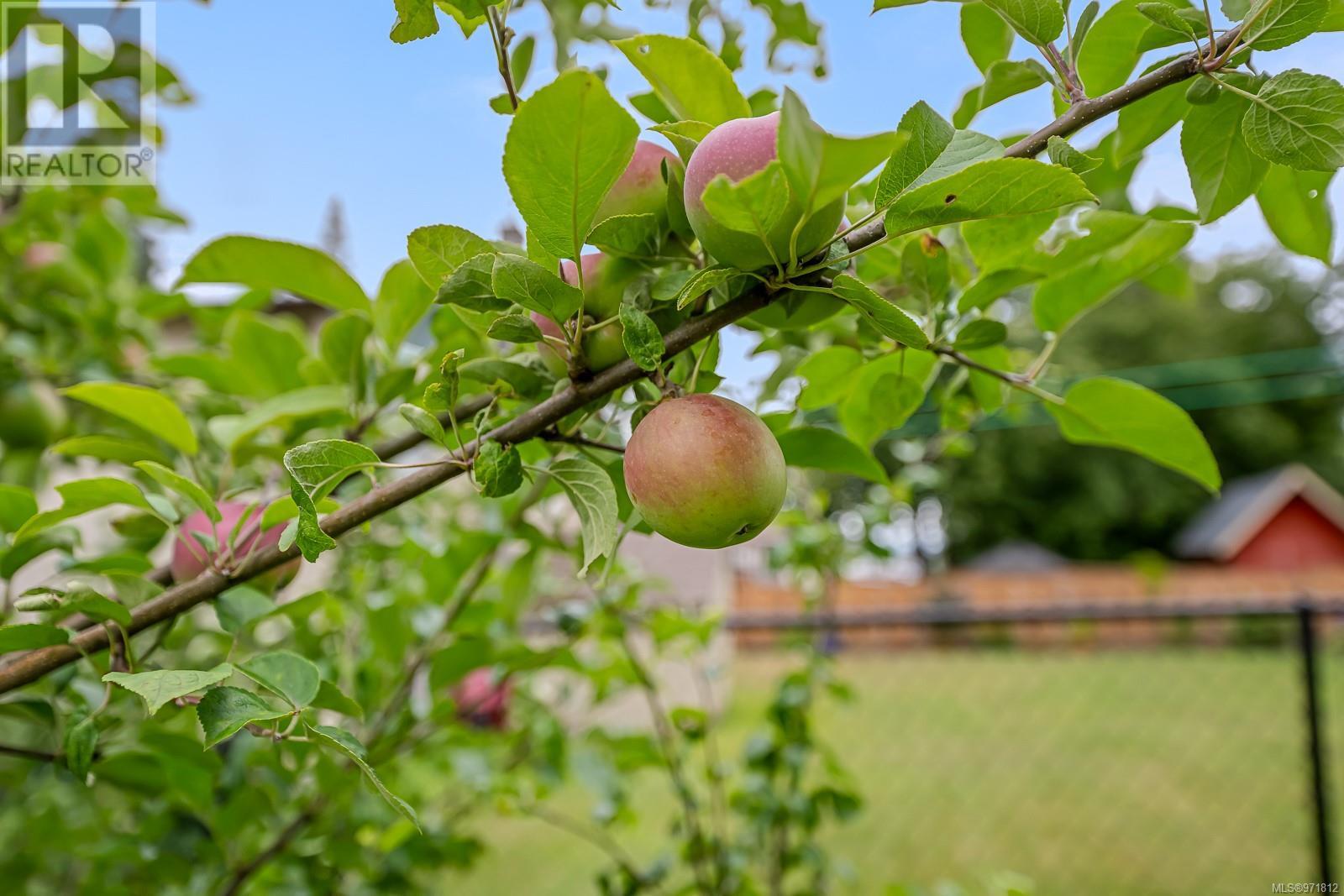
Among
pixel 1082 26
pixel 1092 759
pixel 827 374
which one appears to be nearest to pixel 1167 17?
pixel 1082 26

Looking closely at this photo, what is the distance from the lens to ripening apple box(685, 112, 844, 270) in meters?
0.36

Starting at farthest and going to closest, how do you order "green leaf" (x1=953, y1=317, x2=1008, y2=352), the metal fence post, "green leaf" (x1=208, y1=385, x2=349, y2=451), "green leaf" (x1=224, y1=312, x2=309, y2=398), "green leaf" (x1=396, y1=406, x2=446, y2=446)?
the metal fence post
"green leaf" (x1=224, y1=312, x2=309, y2=398)
"green leaf" (x1=208, y1=385, x2=349, y2=451)
"green leaf" (x1=953, y1=317, x2=1008, y2=352)
"green leaf" (x1=396, y1=406, x2=446, y2=446)

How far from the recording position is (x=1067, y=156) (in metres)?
0.35

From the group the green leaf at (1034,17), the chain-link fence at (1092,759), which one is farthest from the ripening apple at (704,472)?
the chain-link fence at (1092,759)

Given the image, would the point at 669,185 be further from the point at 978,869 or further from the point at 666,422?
the point at 978,869

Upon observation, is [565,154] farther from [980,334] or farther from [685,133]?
[980,334]

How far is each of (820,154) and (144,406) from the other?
48 cm

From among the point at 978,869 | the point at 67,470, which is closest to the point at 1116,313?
the point at 978,869

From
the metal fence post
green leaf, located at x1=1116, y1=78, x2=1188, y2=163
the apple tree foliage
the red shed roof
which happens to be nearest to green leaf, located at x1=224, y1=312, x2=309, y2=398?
the apple tree foliage

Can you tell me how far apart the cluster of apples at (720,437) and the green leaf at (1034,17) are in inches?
4.9

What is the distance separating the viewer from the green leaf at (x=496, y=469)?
388 mm

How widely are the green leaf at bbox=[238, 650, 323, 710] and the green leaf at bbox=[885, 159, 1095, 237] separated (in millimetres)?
345

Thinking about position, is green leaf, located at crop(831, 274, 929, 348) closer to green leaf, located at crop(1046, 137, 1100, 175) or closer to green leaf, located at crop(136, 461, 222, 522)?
green leaf, located at crop(1046, 137, 1100, 175)

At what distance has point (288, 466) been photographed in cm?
37
